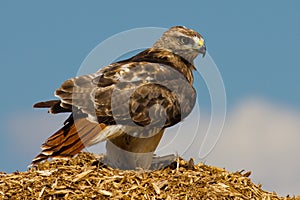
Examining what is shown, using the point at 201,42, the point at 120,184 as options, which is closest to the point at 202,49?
the point at 201,42

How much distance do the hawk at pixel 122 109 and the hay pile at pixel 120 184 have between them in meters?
0.35

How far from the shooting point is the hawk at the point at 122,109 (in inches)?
444

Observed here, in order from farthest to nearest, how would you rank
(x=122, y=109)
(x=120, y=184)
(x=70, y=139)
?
1. (x=122, y=109)
2. (x=70, y=139)
3. (x=120, y=184)

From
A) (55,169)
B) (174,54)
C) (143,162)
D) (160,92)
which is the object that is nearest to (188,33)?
(174,54)

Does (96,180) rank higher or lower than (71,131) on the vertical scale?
lower

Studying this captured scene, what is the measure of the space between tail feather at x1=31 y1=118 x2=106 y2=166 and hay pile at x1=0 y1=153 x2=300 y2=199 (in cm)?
23

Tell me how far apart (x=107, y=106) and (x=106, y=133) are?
0.44 m

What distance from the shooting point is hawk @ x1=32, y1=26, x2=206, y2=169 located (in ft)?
37.0

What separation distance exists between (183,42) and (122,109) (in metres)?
1.95

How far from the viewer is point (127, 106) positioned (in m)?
11.5

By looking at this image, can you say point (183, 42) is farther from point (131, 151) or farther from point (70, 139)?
point (70, 139)

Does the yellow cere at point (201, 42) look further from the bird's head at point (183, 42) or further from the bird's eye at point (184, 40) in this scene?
the bird's eye at point (184, 40)

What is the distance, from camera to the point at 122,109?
11430 mm

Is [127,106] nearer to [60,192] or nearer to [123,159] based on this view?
[123,159]
